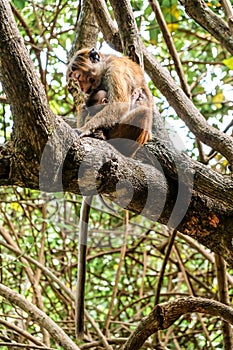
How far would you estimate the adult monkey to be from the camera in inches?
94.2

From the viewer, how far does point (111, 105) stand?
8.40ft

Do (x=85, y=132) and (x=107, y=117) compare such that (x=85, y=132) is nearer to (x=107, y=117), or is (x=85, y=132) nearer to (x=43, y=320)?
(x=107, y=117)

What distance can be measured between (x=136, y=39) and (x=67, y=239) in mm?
2482

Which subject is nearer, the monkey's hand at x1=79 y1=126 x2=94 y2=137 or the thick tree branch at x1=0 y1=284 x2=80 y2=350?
the monkey's hand at x1=79 y1=126 x2=94 y2=137

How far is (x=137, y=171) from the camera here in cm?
199

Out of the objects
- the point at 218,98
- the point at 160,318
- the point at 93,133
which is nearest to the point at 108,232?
the point at 218,98

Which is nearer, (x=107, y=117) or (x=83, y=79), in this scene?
(x=107, y=117)

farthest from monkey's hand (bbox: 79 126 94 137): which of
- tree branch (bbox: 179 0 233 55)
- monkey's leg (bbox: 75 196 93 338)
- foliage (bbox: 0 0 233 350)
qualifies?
foliage (bbox: 0 0 233 350)

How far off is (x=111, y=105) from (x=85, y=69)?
0.34 m

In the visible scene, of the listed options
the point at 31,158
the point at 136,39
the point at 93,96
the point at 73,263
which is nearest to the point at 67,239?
the point at 73,263

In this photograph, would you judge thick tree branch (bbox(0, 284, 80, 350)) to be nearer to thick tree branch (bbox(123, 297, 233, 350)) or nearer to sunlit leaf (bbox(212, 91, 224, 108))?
thick tree branch (bbox(123, 297, 233, 350))

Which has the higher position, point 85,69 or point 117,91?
point 85,69

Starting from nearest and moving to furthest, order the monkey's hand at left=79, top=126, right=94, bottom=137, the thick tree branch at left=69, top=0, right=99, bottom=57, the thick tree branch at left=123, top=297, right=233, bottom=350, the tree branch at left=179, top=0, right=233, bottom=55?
the thick tree branch at left=123, top=297, right=233, bottom=350 < the monkey's hand at left=79, top=126, right=94, bottom=137 < the tree branch at left=179, top=0, right=233, bottom=55 < the thick tree branch at left=69, top=0, right=99, bottom=57

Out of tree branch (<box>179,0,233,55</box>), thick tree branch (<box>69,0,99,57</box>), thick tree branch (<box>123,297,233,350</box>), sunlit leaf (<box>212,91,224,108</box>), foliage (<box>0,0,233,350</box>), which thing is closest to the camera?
thick tree branch (<box>123,297,233,350</box>)
